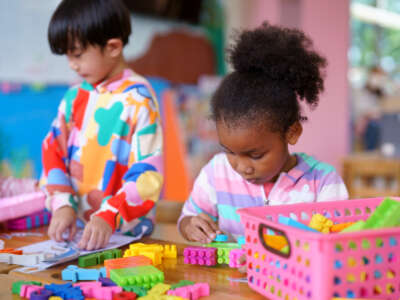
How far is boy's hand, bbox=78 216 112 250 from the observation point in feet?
3.09

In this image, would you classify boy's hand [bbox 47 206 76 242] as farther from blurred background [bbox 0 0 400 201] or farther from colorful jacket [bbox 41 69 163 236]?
blurred background [bbox 0 0 400 201]

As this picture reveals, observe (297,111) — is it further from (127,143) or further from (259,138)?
(127,143)

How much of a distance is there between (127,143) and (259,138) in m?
0.39

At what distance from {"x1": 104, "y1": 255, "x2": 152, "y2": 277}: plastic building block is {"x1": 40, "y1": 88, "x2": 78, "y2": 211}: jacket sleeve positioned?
36 cm

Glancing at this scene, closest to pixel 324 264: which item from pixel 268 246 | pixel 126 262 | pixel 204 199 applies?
pixel 268 246

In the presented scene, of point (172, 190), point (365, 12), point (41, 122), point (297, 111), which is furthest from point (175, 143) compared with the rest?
point (297, 111)

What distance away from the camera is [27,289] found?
0.70m

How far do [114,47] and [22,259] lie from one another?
0.57m

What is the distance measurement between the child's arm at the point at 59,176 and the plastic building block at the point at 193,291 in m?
0.43

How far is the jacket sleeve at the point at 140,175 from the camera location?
1037mm

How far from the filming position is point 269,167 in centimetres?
97

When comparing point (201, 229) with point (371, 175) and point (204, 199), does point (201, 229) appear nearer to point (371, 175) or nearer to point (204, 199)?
point (204, 199)

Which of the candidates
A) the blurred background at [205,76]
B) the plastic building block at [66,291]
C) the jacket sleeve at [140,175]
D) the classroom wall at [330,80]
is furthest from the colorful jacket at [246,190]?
the classroom wall at [330,80]

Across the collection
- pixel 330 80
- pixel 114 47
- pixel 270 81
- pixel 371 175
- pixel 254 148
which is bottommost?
pixel 371 175
